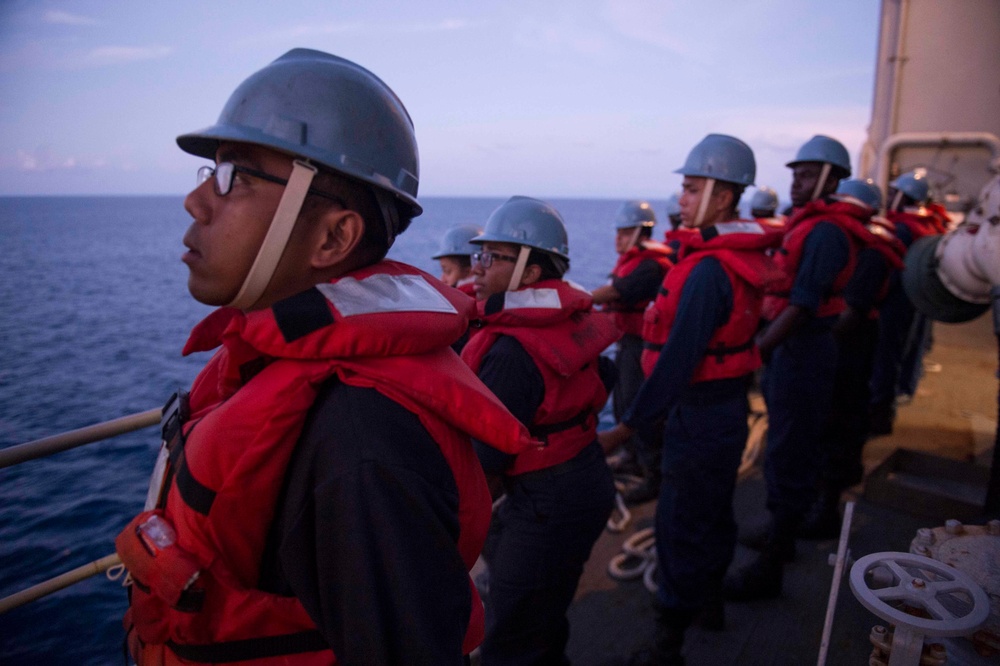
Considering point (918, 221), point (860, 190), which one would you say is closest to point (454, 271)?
point (860, 190)

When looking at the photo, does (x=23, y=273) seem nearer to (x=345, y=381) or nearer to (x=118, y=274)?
(x=118, y=274)

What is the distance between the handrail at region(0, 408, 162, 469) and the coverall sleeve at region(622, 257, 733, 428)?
2.26m

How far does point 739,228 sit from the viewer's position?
3.48 m

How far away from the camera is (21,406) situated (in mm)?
7711

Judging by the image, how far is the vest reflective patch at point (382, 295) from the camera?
1135 millimetres

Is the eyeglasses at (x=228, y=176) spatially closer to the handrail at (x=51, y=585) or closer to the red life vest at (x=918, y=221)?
the handrail at (x=51, y=585)

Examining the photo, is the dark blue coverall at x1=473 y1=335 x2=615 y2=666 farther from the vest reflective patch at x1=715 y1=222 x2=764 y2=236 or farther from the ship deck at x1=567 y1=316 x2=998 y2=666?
the vest reflective patch at x1=715 y1=222 x2=764 y2=236

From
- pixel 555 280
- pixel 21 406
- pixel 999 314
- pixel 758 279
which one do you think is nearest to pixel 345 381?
pixel 555 280

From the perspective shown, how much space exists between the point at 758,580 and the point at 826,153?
334cm

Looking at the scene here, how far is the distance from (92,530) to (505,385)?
5.25 metres

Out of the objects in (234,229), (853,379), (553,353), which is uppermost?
(234,229)

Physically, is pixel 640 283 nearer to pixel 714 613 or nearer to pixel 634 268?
pixel 634 268

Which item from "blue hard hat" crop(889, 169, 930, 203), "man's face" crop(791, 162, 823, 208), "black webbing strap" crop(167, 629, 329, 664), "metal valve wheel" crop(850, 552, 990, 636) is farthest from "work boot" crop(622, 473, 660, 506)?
"blue hard hat" crop(889, 169, 930, 203)

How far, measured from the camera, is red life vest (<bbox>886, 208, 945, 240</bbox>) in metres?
7.10
